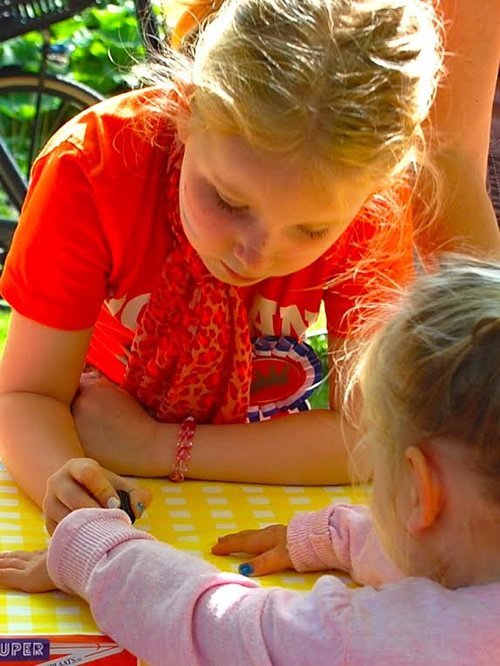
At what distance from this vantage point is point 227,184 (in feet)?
3.73

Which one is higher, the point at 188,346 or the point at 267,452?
the point at 188,346

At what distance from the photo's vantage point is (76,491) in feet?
3.60

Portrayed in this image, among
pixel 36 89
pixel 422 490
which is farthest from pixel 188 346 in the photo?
pixel 36 89

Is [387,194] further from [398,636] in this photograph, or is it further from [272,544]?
[398,636]

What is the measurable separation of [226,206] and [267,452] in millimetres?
319

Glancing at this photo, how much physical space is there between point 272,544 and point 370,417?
10.1 inches

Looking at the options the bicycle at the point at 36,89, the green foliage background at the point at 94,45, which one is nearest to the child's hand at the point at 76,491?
the bicycle at the point at 36,89

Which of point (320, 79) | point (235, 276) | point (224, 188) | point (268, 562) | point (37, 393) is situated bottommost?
point (268, 562)

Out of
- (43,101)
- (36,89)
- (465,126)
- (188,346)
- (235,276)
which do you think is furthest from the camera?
(43,101)

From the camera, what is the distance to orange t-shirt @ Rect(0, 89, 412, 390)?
1.29m

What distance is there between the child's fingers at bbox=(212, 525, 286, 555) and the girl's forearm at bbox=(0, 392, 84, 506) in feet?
0.65

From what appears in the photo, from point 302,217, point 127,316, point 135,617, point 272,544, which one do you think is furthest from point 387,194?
point 135,617

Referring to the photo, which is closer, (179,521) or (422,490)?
(422,490)

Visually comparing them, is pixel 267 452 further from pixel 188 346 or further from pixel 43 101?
pixel 43 101
